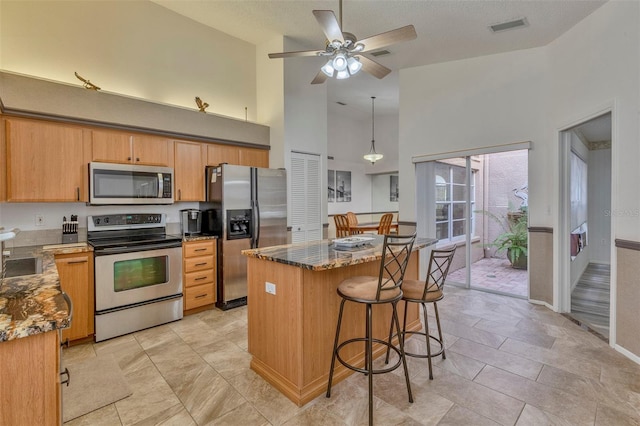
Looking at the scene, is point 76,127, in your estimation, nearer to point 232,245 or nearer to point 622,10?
point 232,245

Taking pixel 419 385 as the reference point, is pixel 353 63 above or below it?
above

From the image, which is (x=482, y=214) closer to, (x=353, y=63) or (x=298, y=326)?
(x=353, y=63)

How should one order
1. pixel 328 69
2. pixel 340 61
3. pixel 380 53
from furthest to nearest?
pixel 380 53
pixel 328 69
pixel 340 61

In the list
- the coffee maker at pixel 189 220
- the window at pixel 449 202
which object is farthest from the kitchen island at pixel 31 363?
the window at pixel 449 202

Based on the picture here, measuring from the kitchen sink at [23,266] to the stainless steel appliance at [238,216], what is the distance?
6.00 ft

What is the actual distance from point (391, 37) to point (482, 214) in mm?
3441

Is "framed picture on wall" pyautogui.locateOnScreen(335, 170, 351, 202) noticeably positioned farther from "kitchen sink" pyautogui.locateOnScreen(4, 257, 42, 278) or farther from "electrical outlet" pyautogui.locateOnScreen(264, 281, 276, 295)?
"kitchen sink" pyautogui.locateOnScreen(4, 257, 42, 278)

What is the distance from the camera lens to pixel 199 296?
3.84m

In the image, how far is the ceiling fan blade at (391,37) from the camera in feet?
7.82

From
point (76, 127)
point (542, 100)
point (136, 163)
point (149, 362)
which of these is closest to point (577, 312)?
point (542, 100)

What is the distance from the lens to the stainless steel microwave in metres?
3.26

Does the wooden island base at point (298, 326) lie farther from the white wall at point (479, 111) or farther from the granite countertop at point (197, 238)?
the white wall at point (479, 111)

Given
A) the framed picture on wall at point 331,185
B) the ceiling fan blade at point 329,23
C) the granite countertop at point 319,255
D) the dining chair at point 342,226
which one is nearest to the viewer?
the granite countertop at point 319,255

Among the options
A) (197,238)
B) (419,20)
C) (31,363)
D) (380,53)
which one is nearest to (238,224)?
(197,238)
